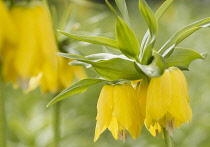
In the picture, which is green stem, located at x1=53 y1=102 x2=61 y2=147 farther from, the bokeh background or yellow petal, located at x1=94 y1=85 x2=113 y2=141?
yellow petal, located at x1=94 y1=85 x2=113 y2=141

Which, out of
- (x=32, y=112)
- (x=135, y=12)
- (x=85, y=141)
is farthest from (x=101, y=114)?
(x=135, y=12)

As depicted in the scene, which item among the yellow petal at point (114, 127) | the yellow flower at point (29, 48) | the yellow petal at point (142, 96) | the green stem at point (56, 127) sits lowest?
the green stem at point (56, 127)

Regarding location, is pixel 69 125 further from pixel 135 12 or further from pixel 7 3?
pixel 135 12

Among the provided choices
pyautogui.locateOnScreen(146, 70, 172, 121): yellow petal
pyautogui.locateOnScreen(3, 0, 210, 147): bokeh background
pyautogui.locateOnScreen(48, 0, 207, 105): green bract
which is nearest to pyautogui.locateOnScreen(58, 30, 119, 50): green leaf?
pyautogui.locateOnScreen(48, 0, 207, 105): green bract

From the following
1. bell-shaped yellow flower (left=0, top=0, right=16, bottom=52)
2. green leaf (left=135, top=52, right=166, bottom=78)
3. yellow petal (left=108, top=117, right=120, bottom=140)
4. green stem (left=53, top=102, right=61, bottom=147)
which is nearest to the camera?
green leaf (left=135, top=52, right=166, bottom=78)

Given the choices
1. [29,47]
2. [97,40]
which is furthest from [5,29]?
[97,40]

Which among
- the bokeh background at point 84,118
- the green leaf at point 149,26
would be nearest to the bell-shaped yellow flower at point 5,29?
the bokeh background at point 84,118

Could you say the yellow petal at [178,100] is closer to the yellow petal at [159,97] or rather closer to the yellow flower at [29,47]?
the yellow petal at [159,97]
